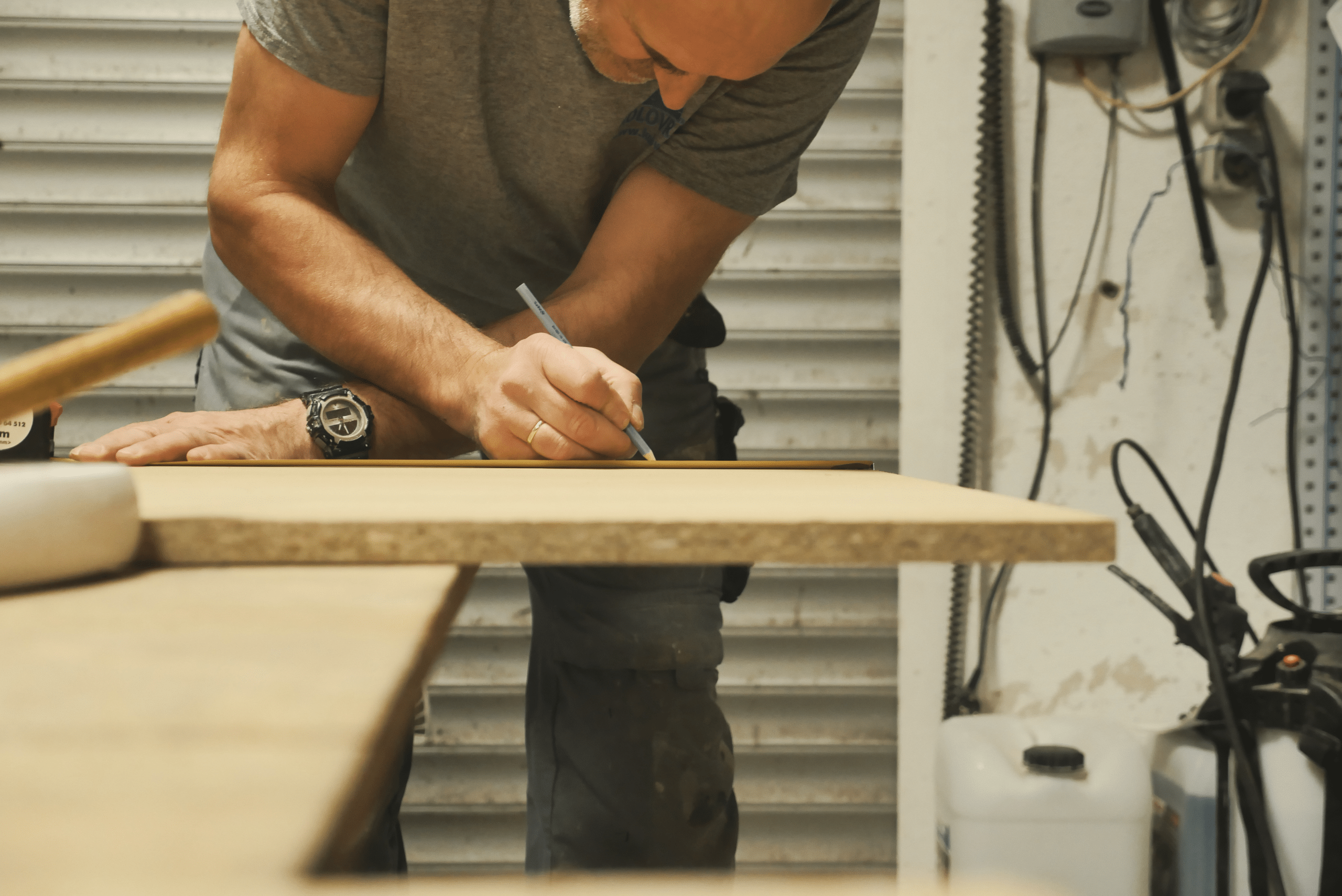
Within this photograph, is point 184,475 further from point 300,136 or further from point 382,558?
point 300,136

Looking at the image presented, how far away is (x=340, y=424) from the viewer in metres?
1.19

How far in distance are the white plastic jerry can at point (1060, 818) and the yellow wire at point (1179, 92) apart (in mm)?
1316

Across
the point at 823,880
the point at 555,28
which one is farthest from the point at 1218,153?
the point at 823,880

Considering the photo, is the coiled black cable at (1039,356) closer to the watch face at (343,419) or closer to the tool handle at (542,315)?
the tool handle at (542,315)

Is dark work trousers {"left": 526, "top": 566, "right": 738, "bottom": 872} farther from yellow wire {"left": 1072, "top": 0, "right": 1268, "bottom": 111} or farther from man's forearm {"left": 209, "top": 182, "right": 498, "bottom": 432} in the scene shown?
yellow wire {"left": 1072, "top": 0, "right": 1268, "bottom": 111}

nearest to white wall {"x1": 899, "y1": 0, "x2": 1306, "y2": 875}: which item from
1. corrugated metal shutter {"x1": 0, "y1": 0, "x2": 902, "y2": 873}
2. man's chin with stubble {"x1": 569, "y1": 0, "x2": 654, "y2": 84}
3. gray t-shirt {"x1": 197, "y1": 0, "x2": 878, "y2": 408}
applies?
corrugated metal shutter {"x1": 0, "y1": 0, "x2": 902, "y2": 873}

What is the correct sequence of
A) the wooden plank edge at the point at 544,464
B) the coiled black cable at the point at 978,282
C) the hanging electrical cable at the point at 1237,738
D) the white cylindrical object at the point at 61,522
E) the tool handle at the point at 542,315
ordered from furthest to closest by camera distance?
the coiled black cable at the point at 978,282, the hanging electrical cable at the point at 1237,738, the tool handle at the point at 542,315, the wooden plank edge at the point at 544,464, the white cylindrical object at the point at 61,522

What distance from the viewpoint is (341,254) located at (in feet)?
4.06

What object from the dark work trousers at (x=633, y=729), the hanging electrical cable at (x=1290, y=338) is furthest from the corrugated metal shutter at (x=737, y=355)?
the dark work trousers at (x=633, y=729)

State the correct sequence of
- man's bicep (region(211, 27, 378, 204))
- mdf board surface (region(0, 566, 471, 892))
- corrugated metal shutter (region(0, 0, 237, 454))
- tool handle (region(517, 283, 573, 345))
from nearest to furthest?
mdf board surface (region(0, 566, 471, 892)) → tool handle (region(517, 283, 573, 345)) → man's bicep (region(211, 27, 378, 204)) → corrugated metal shutter (region(0, 0, 237, 454))

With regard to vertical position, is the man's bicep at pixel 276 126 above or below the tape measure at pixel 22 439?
above

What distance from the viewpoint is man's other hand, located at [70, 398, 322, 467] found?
0.95m

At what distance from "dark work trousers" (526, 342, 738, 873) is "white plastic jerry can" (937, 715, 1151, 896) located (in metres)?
0.46

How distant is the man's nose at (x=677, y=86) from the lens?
1.18 m
